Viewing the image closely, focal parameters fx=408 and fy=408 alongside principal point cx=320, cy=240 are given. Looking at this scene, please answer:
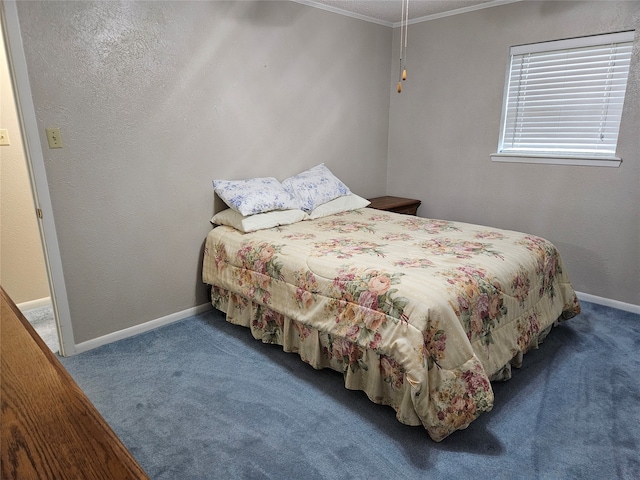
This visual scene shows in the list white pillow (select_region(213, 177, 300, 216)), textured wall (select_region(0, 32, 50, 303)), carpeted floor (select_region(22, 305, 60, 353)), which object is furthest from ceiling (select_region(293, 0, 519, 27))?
carpeted floor (select_region(22, 305, 60, 353))

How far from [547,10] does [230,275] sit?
2.98m

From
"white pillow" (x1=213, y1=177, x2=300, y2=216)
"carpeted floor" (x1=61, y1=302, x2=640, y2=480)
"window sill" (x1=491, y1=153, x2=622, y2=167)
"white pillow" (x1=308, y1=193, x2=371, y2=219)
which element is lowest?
"carpeted floor" (x1=61, y1=302, x2=640, y2=480)

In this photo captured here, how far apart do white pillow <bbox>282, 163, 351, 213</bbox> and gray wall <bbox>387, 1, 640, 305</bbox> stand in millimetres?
1010

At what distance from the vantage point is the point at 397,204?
149 inches

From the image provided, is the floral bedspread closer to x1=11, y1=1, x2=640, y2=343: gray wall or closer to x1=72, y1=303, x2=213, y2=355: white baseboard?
x1=72, y1=303, x2=213, y2=355: white baseboard

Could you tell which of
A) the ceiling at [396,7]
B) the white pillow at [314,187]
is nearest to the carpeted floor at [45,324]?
the white pillow at [314,187]

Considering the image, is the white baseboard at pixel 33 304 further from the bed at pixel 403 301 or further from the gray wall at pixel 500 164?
the gray wall at pixel 500 164

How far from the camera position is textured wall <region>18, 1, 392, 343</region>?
7.38ft

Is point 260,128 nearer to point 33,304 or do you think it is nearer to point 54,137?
point 54,137

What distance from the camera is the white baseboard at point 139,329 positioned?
8.28ft

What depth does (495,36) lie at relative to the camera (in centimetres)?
329

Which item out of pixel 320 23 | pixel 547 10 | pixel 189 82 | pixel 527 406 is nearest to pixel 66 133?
pixel 189 82

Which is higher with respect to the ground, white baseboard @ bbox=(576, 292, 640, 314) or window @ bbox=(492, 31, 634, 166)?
window @ bbox=(492, 31, 634, 166)

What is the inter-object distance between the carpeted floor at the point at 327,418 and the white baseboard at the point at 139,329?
0.05m
